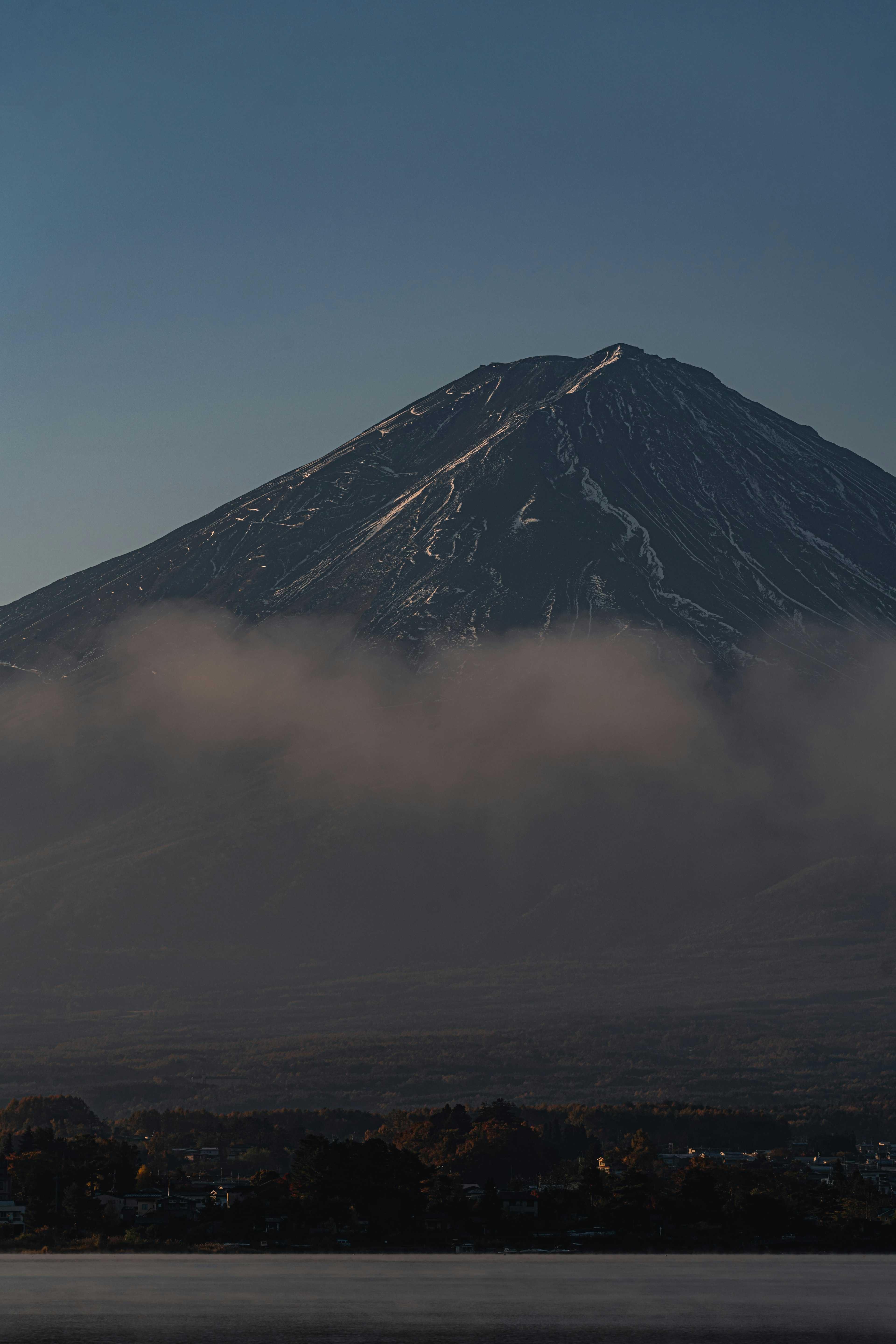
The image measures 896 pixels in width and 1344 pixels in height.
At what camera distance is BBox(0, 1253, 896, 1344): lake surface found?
46875mm

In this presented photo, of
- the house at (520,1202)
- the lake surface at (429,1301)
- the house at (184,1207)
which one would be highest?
the house at (184,1207)

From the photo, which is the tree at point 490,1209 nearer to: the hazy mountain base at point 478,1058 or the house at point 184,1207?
the house at point 184,1207

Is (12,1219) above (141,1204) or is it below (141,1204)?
below

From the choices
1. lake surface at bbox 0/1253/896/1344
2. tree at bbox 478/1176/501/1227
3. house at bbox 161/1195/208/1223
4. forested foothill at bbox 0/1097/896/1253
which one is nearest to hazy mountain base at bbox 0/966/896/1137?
forested foothill at bbox 0/1097/896/1253

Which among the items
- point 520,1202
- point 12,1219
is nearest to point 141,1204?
point 12,1219

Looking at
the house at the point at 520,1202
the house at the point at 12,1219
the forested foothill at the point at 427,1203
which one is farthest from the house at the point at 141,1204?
the house at the point at 520,1202

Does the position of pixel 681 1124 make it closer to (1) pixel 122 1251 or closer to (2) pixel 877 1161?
(2) pixel 877 1161

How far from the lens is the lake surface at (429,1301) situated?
46.9 metres

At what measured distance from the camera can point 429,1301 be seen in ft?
173

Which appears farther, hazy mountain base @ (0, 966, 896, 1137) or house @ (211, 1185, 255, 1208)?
hazy mountain base @ (0, 966, 896, 1137)

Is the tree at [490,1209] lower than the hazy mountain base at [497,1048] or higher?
lower

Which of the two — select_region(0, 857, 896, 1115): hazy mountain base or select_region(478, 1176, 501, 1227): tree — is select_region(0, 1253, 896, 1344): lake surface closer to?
select_region(478, 1176, 501, 1227): tree

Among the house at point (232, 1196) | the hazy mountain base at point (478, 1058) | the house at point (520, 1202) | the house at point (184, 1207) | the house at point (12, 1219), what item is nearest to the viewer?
the house at point (12, 1219)

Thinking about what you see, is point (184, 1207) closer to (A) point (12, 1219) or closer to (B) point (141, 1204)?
(B) point (141, 1204)
